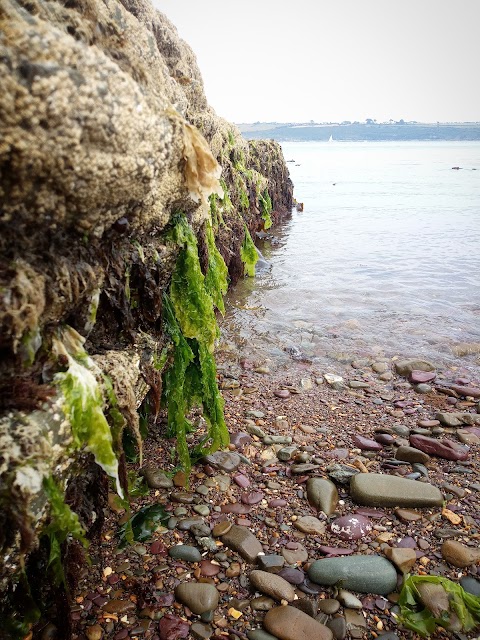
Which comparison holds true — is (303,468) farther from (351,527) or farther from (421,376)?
(421,376)

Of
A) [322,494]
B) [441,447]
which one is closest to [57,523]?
[322,494]

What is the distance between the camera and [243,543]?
2.77 metres

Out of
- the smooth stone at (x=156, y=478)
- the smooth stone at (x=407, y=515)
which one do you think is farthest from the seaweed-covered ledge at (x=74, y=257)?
the smooth stone at (x=407, y=515)

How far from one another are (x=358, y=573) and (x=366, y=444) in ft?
4.84

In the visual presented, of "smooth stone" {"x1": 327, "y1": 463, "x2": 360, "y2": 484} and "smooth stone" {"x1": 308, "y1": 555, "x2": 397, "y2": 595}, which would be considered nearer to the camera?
"smooth stone" {"x1": 308, "y1": 555, "x2": 397, "y2": 595}

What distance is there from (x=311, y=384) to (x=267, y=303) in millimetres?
3041

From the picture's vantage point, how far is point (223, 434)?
3.42 metres

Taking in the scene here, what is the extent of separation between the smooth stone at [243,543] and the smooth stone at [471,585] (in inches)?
46.3

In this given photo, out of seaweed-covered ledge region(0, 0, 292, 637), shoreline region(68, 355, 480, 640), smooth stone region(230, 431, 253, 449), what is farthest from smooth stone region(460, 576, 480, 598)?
seaweed-covered ledge region(0, 0, 292, 637)

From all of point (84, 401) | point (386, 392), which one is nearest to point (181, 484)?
point (84, 401)

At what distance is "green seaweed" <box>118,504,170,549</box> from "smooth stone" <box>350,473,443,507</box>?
4.54ft

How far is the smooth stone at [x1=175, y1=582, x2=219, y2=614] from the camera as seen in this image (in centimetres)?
235

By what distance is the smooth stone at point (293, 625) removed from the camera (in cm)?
221

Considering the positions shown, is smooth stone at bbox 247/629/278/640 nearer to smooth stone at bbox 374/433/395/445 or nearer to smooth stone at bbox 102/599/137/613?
smooth stone at bbox 102/599/137/613
